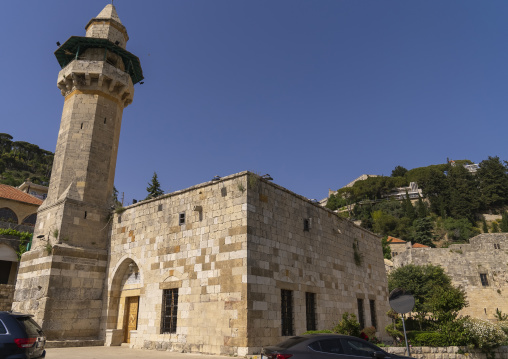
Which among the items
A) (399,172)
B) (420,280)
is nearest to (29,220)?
(420,280)

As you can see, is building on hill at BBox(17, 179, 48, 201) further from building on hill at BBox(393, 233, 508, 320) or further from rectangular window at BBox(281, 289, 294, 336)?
building on hill at BBox(393, 233, 508, 320)

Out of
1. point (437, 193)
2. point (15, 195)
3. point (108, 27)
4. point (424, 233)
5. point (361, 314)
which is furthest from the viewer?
point (437, 193)

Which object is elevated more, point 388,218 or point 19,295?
point 388,218

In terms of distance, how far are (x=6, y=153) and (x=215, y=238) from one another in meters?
79.8

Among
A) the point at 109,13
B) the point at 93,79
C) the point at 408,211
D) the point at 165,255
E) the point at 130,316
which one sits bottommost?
the point at 130,316

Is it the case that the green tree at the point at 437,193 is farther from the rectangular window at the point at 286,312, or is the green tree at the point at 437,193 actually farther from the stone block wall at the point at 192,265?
the stone block wall at the point at 192,265

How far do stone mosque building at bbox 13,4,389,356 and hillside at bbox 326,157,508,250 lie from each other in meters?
51.2

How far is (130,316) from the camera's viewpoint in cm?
1378

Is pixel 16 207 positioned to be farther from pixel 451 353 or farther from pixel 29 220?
pixel 451 353

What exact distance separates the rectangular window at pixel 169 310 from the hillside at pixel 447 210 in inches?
2242

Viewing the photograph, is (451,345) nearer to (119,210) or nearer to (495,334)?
(495,334)

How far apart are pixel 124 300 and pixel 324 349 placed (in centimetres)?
1028

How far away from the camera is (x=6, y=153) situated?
236 ft

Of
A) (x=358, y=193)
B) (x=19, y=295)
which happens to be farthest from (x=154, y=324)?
(x=358, y=193)
